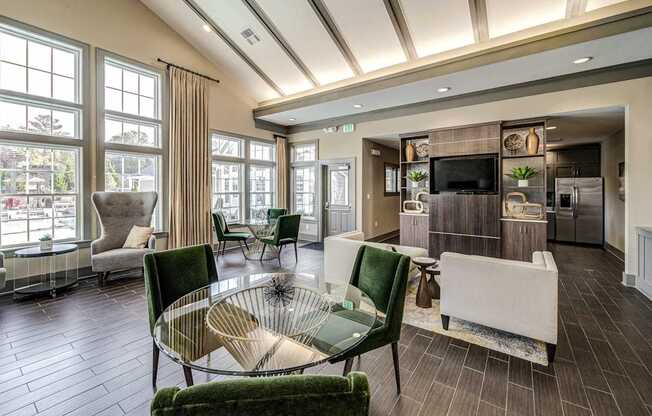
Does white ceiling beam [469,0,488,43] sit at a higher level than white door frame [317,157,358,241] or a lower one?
higher

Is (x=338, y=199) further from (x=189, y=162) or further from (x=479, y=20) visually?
(x=479, y=20)

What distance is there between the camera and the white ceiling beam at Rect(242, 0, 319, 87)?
440 centimetres

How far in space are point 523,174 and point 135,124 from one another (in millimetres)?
6850

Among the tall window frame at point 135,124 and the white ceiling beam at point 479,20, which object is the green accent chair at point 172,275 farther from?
the white ceiling beam at point 479,20

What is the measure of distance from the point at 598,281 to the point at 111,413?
5.88m

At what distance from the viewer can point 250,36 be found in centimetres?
500

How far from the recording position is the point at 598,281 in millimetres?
4199

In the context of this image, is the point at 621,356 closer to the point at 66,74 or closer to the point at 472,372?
the point at 472,372

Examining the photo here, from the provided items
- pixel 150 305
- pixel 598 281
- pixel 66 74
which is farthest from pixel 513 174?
pixel 66 74

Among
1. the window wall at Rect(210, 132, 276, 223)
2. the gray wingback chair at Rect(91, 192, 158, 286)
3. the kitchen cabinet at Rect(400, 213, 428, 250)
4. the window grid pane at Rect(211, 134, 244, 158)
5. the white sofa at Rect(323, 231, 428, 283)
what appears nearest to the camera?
the white sofa at Rect(323, 231, 428, 283)

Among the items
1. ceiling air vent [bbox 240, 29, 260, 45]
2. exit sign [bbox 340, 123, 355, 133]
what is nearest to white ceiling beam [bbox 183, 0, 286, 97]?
ceiling air vent [bbox 240, 29, 260, 45]

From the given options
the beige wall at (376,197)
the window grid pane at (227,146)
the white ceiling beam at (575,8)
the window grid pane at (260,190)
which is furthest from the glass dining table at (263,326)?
the window grid pane at (260,190)

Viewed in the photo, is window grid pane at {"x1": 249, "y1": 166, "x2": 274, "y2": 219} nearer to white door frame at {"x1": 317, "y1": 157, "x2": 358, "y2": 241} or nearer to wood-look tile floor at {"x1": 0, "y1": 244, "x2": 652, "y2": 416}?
white door frame at {"x1": 317, "y1": 157, "x2": 358, "y2": 241}

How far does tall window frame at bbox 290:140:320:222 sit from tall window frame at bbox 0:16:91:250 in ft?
15.0
